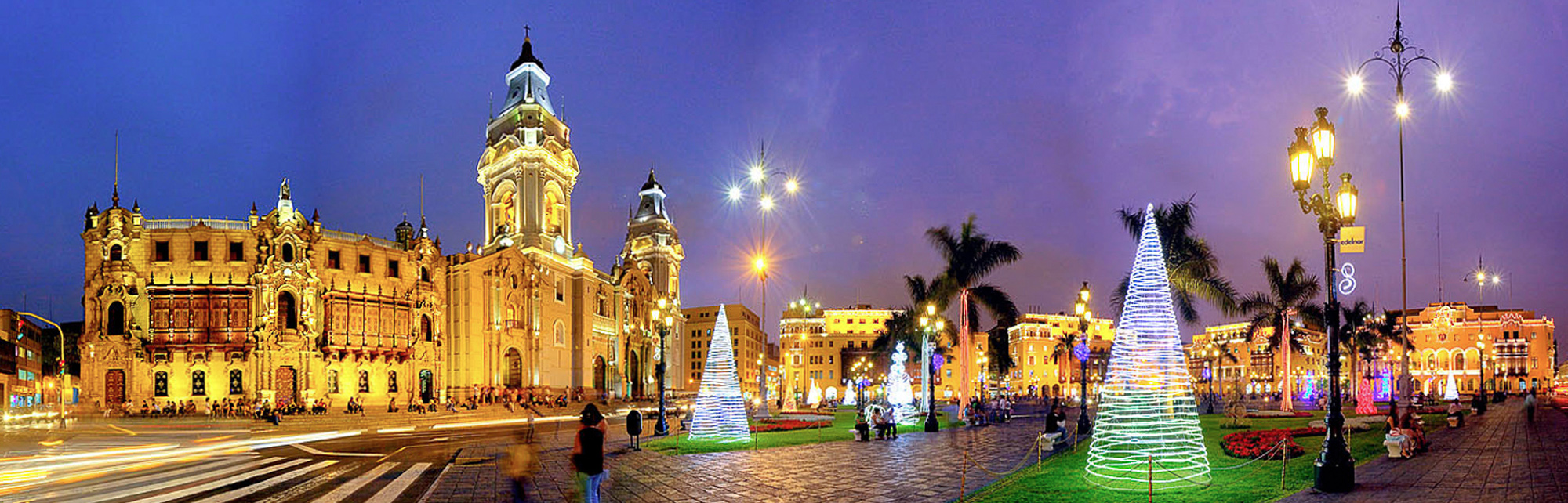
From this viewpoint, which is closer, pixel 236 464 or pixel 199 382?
pixel 236 464

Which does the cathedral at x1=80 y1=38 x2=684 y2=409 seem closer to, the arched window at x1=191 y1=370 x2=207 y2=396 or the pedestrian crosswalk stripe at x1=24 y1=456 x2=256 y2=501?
the arched window at x1=191 y1=370 x2=207 y2=396

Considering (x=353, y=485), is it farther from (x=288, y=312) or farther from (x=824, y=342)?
(x=824, y=342)

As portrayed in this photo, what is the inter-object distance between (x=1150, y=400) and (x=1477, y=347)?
151 m

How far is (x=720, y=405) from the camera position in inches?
1053

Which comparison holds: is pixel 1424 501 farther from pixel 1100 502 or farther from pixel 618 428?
pixel 618 428

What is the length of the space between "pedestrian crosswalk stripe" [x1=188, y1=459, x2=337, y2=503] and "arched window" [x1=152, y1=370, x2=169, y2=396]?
120 ft

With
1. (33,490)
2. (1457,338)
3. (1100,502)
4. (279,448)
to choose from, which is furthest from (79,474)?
(1457,338)

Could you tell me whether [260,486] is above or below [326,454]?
above

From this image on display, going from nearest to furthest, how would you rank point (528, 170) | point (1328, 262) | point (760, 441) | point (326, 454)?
point (1328, 262), point (326, 454), point (760, 441), point (528, 170)

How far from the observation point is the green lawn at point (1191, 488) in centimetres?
1355

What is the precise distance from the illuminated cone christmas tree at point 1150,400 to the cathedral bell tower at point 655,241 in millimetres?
84563

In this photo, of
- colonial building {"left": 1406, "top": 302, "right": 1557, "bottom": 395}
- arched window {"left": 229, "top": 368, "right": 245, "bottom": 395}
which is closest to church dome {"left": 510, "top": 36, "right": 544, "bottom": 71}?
arched window {"left": 229, "top": 368, "right": 245, "bottom": 395}

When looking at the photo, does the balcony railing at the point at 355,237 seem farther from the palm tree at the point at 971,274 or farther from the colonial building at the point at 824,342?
the colonial building at the point at 824,342

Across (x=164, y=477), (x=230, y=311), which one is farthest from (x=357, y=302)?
(x=164, y=477)
